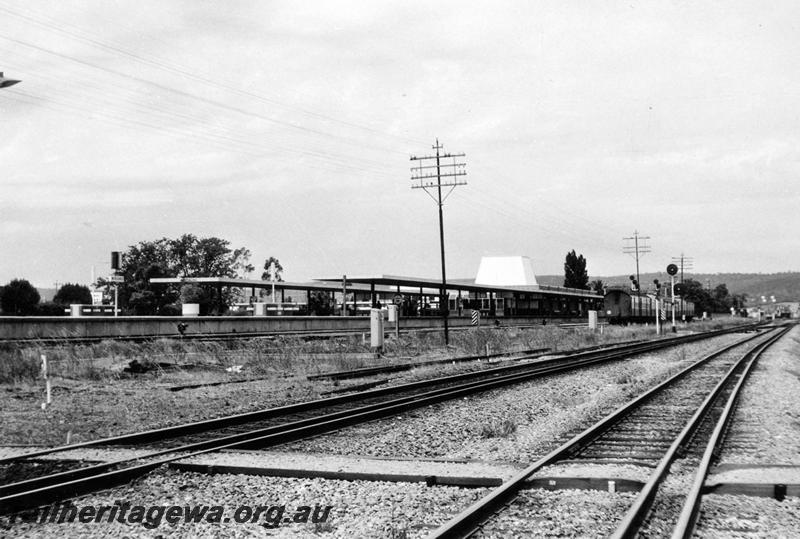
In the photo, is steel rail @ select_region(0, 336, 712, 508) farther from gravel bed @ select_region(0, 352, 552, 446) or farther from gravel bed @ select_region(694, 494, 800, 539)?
gravel bed @ select_region(694, 494, 800, 539)

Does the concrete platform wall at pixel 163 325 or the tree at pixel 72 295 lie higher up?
the tree at pixel 72 295

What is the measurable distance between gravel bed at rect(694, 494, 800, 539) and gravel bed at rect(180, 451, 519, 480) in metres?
2.06

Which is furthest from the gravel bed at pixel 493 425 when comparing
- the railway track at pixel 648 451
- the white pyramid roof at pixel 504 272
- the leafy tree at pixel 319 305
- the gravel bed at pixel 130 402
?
the white pyramid roof at pixel 504 272

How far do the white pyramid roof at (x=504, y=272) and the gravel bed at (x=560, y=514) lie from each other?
381 feet

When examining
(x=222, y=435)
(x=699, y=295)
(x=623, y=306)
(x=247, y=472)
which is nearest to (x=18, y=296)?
(x=623, y=306)

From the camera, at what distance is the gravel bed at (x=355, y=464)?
8430mm

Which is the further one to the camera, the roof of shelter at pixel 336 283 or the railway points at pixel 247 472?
the roof of shelter at pixel 336 283

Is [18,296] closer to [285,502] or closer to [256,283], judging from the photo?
[256,283]

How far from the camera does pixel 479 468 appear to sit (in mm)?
8656

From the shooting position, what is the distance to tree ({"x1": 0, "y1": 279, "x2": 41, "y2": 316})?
8075cm

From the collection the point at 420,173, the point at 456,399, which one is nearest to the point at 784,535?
the point at 456,399

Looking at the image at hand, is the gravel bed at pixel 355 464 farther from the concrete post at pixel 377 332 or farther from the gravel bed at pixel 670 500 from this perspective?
the concrete post at pixel 377 332

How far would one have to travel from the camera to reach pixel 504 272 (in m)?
125

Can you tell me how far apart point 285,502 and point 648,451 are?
16.1 ft
